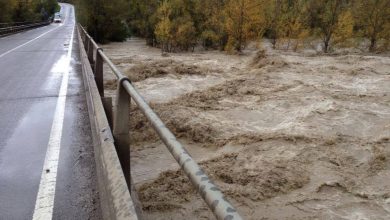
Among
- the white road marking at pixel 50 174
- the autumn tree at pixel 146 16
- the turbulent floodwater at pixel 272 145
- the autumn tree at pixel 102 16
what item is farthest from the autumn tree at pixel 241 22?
the white road marking at pixel 50 174

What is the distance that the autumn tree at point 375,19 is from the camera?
127ft

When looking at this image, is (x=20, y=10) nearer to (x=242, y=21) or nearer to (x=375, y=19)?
(x=242, y=21)

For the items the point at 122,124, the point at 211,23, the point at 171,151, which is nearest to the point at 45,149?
the point at 122,124

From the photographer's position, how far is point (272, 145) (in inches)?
373

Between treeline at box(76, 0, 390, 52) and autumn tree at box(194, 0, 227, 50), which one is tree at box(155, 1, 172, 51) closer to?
treeline at box(76, 0, 390, 52)

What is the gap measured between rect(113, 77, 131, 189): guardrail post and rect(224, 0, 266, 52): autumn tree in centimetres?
3322

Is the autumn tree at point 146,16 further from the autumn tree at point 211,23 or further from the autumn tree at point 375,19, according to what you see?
the autumn tree at point 375,19

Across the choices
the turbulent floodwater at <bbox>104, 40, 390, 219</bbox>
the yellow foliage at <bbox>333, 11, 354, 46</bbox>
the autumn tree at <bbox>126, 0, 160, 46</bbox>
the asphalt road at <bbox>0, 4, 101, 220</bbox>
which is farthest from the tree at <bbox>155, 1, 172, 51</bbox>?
the asphalt road at <bbox>0, 4, 101, 220</bbox>

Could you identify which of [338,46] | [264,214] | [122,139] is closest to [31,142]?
[122,139]

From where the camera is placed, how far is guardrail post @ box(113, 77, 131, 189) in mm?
3180

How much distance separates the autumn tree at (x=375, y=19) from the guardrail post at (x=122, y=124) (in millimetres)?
40043

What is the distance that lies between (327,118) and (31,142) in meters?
8.82

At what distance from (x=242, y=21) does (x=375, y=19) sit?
13.9m

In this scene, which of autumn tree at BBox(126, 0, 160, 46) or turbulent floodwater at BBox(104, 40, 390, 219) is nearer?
turbulent floodwater at BBox(104, 40, 390, 219)
